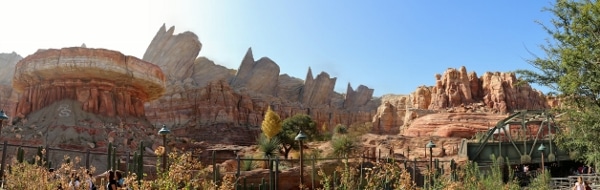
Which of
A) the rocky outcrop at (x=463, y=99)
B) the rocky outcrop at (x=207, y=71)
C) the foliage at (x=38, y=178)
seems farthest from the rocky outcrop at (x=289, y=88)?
the foliage at (x=38, y=178)

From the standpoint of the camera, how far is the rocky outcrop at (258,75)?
2928 inches

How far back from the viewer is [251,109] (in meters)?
62.2

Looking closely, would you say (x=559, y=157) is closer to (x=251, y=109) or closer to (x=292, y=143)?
(x=292, y=143)

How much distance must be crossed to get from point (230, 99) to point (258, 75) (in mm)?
15909

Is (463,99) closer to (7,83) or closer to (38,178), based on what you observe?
(38,178)

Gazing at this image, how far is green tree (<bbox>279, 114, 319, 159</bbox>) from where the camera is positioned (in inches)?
1303

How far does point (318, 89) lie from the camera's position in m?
80.6

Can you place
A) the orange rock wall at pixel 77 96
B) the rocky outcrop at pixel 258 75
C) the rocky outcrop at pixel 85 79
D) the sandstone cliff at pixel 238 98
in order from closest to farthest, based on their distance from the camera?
the rocky outcrop at pixel 85 79 → the orange rock wall at pixel 77 96 → the sandstone cliff at pixel 238 98 → the rocky outcrop at pixel 258 75

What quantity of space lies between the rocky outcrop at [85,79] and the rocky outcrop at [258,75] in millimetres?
45608

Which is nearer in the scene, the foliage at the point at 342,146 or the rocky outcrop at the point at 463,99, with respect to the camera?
the foliage at the point at 342,146

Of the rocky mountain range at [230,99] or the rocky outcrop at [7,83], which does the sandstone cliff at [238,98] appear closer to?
the rocky mountain range at [230,99]

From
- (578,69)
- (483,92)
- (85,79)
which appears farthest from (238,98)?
(578,69)

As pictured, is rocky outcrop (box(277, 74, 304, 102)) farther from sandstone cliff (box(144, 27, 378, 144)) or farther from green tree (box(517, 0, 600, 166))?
green tree (box(517, 0, 600, 166))

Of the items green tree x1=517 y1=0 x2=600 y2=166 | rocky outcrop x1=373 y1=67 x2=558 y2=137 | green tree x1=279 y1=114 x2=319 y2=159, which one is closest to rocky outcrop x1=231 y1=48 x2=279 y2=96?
rocky outcrop x1=373 y1=67 x2=558 y2=137
